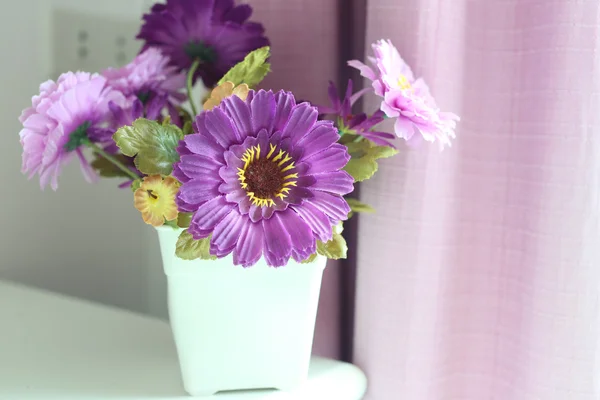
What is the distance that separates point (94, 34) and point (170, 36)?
44cm

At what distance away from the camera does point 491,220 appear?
0.58 m

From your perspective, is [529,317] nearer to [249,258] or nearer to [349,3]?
[249,258]

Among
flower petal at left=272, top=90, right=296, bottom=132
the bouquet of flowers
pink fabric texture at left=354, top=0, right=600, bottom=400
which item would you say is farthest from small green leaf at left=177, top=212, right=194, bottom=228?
pink fabric texture at left=354, top=0, right=600, bottom=400

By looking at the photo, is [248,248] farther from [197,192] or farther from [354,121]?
[354,121]

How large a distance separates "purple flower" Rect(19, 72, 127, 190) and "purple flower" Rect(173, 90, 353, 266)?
0.14 meters

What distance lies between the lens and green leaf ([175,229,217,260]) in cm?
46

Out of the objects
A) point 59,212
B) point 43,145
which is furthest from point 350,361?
A: point 59,212

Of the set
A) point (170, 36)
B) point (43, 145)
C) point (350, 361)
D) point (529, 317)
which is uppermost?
point (170, 36)

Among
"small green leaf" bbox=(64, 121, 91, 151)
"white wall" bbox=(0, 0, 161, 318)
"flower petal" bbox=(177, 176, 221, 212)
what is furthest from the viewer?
"white wall" bbox=(0, 0, 161, 318)

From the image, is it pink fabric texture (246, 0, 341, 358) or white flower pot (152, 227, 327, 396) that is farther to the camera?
pink fabric texture (246, 0, 341, 358)

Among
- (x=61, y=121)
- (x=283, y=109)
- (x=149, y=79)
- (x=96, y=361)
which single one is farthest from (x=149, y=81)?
(x=96, y=361)

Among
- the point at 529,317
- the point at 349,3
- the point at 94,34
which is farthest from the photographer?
the point at 94,34

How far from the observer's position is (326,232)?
0.44 meters

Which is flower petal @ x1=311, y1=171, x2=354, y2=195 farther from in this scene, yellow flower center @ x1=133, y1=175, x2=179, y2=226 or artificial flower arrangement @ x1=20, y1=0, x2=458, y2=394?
yellow flower center @ x1=133, y1=175, x2=179, y2=226
